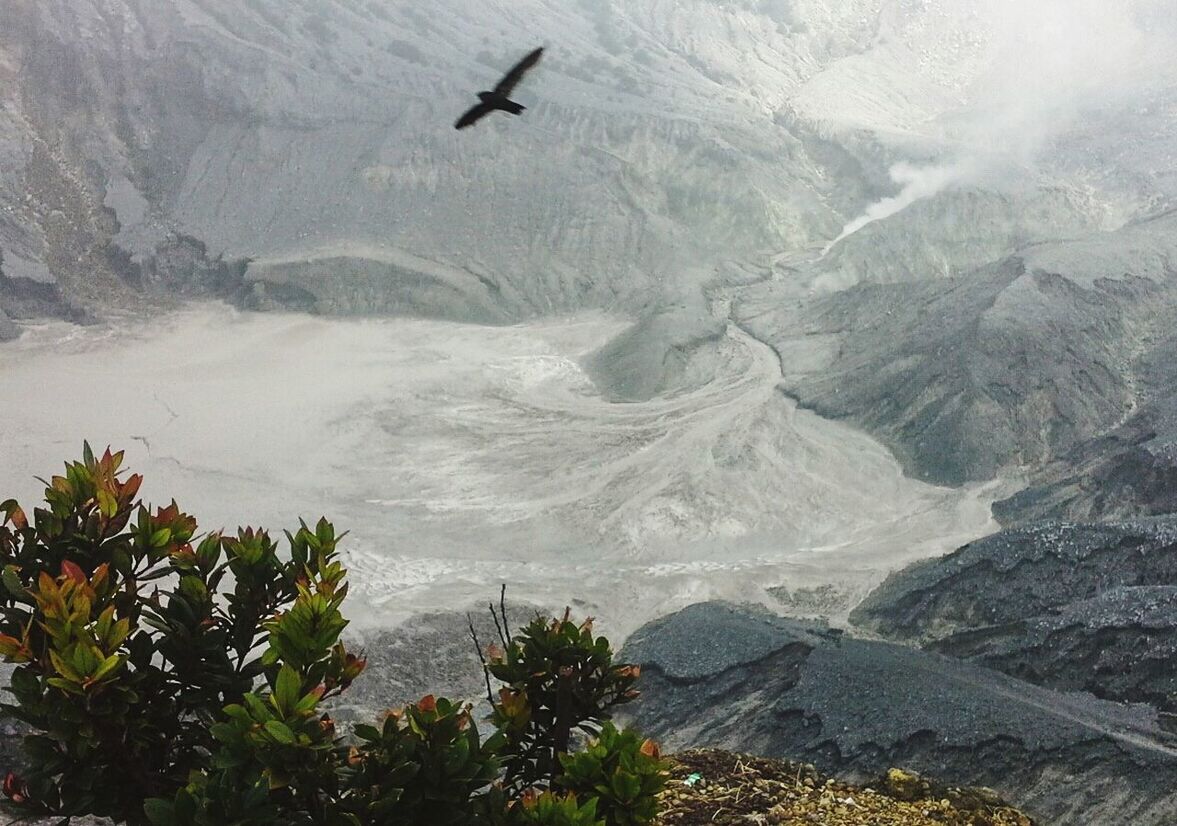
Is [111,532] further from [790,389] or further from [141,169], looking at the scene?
[141,169]

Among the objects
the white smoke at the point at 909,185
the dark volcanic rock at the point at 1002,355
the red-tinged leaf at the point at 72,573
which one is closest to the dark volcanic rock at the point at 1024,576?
the dark volcanic rock at the point at 1002,355

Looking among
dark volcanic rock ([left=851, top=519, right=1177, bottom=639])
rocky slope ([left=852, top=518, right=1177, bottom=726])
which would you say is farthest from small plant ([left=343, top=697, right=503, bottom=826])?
dark volcanic rock ([left=851, top=519, right=1177, bottom=639])

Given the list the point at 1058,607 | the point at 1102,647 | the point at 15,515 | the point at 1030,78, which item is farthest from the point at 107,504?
the point at 1030,78

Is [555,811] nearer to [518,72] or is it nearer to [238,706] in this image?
[238,706]

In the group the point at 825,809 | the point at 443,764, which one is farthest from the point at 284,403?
the point at 443,764

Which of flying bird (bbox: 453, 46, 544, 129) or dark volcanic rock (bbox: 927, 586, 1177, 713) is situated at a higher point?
flying bird (bbox: 453, 46, 544, 129)

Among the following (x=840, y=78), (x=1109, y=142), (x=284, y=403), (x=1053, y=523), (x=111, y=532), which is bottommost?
(x=284, y=403)

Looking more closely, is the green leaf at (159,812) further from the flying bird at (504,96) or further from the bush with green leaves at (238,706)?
the flying bird at (504,96)

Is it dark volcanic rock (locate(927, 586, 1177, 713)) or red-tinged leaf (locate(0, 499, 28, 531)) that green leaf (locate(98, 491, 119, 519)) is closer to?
red-tinged leaf (locate(0, 499, 28, 531))
